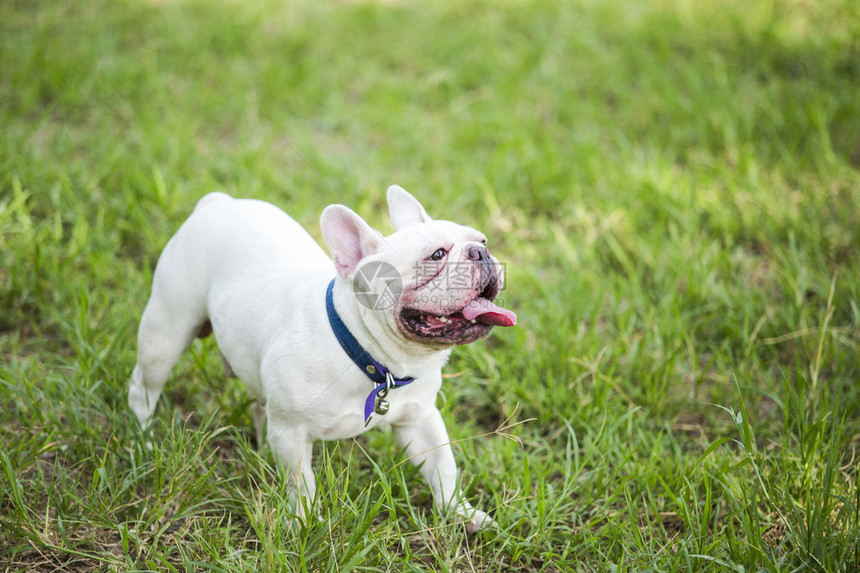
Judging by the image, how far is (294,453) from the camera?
8.84 feet

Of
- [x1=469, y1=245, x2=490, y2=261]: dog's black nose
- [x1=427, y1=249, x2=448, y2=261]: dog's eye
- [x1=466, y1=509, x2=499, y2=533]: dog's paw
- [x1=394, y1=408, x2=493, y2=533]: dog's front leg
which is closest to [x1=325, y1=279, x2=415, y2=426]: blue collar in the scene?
[x1=394, y1=408, x2=493, y2=533]: dog's front leg

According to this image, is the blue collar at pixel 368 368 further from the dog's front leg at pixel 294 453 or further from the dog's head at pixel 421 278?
the dog's front leg at pixel 294 453

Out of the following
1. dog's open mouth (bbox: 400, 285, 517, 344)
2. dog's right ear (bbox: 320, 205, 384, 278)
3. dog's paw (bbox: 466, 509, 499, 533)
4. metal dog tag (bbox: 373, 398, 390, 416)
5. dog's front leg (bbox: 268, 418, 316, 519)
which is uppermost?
dog's right ear (bbox: 320, 205, 384, 278)

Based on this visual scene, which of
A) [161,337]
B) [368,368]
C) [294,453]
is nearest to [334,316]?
[368,368]

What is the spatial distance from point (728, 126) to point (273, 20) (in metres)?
4.78

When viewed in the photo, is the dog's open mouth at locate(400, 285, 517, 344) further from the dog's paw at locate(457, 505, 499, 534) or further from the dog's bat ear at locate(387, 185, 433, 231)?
the dog's paw at locate(457, 505, 499, 534)

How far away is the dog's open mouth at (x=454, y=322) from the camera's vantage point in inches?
96.6

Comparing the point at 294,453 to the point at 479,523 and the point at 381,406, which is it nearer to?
the point at 381,406

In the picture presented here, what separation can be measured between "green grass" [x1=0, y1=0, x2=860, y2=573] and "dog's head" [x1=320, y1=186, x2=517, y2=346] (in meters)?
0.56

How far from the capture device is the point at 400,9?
26.6 feet

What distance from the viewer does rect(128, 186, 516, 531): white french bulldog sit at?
2500 mm

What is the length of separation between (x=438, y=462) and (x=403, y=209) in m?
1.08

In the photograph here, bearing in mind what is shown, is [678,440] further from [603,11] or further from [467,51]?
[603,11]

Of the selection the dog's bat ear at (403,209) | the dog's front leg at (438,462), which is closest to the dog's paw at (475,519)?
the dog's front leg at (438,462)
